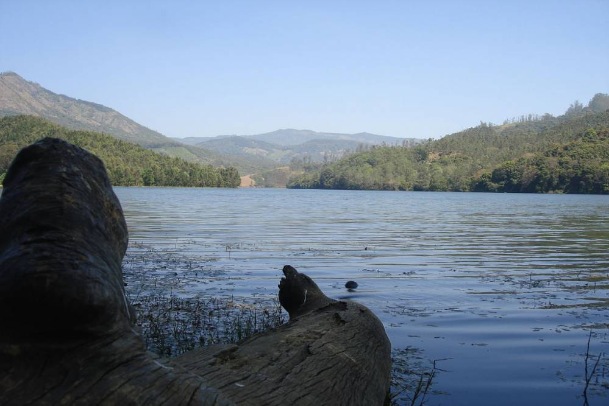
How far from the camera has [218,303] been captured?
444 inches

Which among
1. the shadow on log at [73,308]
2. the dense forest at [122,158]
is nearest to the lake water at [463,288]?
the shadow on log at [73,308]

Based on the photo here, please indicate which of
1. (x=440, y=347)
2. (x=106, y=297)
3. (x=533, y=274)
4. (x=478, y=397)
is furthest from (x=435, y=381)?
(x=533, y=274)

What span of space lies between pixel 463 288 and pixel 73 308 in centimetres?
1188

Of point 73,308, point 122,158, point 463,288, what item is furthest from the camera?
point 122,158

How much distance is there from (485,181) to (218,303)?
173m

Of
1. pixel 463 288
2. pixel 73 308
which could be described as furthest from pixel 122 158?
pixel 73 308

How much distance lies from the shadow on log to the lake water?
408 centimetres

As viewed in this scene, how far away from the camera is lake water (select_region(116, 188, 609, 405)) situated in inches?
288

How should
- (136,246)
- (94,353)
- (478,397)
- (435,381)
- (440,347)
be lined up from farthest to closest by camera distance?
1. (136,246)
2. (440,347)
3. (435,381)
4. (478,397)
5. (94,353)

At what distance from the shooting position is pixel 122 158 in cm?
18225

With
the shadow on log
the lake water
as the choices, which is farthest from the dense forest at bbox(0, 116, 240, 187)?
the shadow on log

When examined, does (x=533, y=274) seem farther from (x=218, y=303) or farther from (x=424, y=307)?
(x=218, y=303)

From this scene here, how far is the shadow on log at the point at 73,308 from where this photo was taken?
2.66 meters

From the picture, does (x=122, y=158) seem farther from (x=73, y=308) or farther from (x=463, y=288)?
(x=73, y=308)
